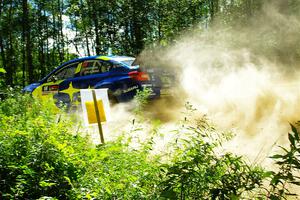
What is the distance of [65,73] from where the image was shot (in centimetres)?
1018

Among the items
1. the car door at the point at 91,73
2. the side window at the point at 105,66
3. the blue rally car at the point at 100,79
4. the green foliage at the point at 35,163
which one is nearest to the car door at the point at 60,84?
the blue rally car at the point at 100,79

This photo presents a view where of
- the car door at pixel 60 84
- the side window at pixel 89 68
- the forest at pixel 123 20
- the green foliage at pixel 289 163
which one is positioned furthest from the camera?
the forest at pixel 123 20

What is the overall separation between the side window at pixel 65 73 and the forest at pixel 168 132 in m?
1.05

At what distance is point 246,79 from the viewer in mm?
10492

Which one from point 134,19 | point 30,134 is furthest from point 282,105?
point 134,19

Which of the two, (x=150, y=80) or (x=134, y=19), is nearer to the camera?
(x=150, y=80)

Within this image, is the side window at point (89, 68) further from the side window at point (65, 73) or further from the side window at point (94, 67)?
the side window at point (65, 73)

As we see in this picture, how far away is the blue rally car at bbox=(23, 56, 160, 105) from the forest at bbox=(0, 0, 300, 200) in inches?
16.6

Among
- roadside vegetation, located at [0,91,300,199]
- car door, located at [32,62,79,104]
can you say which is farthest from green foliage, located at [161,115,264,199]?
car door, located at [32,62,79,104]

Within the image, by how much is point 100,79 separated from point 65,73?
4.55 feet

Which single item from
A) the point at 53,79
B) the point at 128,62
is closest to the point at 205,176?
the point at 128,62

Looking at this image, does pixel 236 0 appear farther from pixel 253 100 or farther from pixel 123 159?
pixel 123 159

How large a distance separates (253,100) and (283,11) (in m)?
25.7

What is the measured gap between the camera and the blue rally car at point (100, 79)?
896 centimetres
